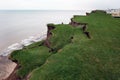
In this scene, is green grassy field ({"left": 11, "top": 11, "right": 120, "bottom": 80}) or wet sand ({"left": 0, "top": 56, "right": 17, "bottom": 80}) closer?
green grassy field ({"left": 11, "top": 11, "right": 120, "bottom": 80})

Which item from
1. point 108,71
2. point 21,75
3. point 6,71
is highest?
point 108,71

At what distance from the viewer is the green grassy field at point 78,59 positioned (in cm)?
→ 993

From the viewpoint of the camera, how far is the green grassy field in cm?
993

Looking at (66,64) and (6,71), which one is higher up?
(66,64)

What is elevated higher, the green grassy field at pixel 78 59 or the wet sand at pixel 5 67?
the green grassy field at pixel 78 59

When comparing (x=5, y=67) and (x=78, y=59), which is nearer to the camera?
(x=78, y=59)

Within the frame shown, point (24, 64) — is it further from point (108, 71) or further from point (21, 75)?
point (108, 71)

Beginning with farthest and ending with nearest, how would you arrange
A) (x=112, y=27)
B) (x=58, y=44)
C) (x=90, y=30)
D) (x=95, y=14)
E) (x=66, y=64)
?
1. (x=95, y=14)
2. (x=112, y=27)
3. (x=90, y=30)
4. (x=58, y=44)
5. (x=66, y=64)

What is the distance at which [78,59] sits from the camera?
11023 millimetres

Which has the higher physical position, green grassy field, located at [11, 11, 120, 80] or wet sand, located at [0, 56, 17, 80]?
green grassy field, located at [11, 11, 120, 80]

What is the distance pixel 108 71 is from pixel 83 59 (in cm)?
155

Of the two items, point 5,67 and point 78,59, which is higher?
point 78,59

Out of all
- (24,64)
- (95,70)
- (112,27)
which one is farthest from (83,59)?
(112,27)

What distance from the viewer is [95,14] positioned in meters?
24.9
